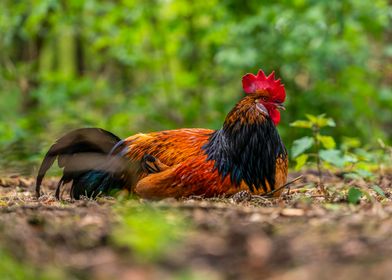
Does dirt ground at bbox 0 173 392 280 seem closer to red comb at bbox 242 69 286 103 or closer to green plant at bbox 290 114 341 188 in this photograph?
red comb at bbox 242 69 286 103

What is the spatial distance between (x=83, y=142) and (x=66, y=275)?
294cm

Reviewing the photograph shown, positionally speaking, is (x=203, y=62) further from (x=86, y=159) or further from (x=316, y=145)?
(x=86, y=159)

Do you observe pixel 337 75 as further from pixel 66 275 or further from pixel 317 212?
pixel 66 275

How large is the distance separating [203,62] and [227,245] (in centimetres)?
929

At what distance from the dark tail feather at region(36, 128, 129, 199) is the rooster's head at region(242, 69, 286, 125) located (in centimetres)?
107

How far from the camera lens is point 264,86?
5.04 meters

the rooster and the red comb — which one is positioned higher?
the red comb

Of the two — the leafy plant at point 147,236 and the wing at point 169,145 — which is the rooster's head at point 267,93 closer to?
the wing at point 169,145

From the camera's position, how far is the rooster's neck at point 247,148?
4.77 m

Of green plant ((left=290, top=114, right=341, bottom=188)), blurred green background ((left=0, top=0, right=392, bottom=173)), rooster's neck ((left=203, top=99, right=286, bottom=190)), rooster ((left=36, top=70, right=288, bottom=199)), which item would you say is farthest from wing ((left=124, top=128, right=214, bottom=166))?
blurred green background ((left=0, top=0, right=392, bottom=173))

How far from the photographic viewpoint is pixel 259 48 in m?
9.48

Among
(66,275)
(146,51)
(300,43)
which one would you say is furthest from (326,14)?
(66,275)

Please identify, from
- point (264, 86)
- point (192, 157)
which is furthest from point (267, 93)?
point (192, 157)

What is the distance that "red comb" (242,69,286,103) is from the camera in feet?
16.5
